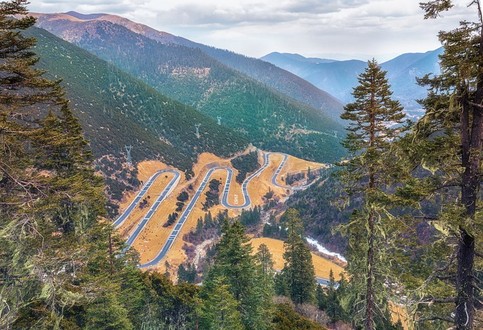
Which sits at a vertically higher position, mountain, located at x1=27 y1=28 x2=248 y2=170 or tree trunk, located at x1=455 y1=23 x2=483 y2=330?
tree trunk, located at x1=455 y1=23 x2=483 y2=330

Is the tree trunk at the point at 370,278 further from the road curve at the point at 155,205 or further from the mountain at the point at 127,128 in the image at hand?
the mountain at the point at 127,128

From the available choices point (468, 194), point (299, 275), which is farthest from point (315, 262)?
point (468, 194)

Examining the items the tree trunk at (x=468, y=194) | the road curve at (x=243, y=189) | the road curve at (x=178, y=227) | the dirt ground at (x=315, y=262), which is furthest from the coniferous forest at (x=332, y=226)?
the road curve at (x=243, y=189)

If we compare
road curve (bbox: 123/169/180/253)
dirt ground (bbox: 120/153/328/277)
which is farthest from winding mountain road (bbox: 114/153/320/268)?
dirt ground (bbox: 120/153/328/277)

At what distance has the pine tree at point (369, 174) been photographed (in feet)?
48.6

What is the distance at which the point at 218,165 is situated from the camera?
170 m

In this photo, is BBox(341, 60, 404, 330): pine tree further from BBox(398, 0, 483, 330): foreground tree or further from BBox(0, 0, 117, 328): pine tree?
BBox(0, 0, 117, 328): pine tree

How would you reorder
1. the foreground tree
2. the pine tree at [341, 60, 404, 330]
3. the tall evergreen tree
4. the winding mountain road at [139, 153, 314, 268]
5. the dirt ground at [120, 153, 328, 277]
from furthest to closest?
the dirt ground at [120, 153, 328, 277] → the winding mountain road at [139, 153, 314, 268] → the tall evergreen tree → the pine tree at [341, 60, 404, 330] → the foreground tree

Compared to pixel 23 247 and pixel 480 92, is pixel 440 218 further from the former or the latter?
pixel 23 247

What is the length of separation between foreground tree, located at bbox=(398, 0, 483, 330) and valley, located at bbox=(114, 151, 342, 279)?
256 feet

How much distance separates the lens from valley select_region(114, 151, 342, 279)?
3784 inches

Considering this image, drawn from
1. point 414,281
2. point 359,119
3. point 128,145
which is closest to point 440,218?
point 414,281

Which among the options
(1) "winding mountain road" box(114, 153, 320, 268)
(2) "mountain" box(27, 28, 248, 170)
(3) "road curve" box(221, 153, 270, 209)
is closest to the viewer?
(1) "winding mountain road" box(114, 153, 320, 268)

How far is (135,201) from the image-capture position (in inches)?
4808
